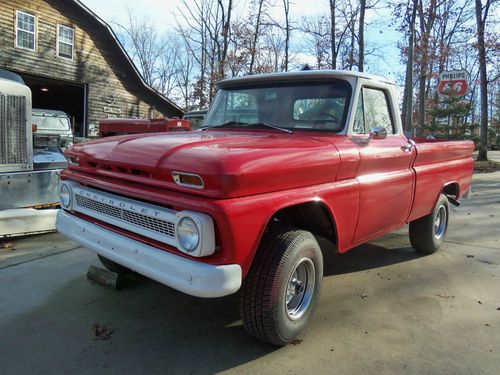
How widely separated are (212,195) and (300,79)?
193 centimetres

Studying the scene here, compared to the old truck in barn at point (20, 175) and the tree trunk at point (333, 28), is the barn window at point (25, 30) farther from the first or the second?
the tree trunk at point (333, 28)

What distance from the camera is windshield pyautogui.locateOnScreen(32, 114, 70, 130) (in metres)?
11.5

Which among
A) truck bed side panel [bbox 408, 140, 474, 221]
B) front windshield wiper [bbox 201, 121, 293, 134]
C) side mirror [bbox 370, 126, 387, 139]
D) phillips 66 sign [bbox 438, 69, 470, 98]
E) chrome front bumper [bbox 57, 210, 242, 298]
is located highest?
phillips 66 sign [bbox 438, 69, 470, 98]

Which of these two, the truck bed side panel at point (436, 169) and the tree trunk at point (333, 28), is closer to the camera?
the truck bed side panel at point (436, 169)

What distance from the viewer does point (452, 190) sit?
5676 millimetres

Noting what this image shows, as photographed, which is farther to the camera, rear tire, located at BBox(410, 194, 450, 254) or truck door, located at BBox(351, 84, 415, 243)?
rear tire, located at BBox(410, 194, 450, 254)

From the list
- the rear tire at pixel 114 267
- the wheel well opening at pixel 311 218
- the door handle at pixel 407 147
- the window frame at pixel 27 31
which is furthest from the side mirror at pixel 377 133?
the window frame at pixel 27 31

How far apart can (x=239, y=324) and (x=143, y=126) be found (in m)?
10.5

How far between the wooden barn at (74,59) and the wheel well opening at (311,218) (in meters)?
16.4

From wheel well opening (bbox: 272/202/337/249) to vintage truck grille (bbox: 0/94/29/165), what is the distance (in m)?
3.95

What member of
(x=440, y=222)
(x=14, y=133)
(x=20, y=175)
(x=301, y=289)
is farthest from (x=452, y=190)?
(x=14, y=133)

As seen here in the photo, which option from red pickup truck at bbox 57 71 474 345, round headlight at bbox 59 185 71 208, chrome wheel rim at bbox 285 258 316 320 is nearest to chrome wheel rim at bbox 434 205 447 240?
red pickup truck at bbox 57 71 474 345

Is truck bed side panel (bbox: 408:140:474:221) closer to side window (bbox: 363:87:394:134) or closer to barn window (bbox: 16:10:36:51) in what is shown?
side window (bbox: 363:87:394:134)

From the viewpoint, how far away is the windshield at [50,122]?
1146cm
